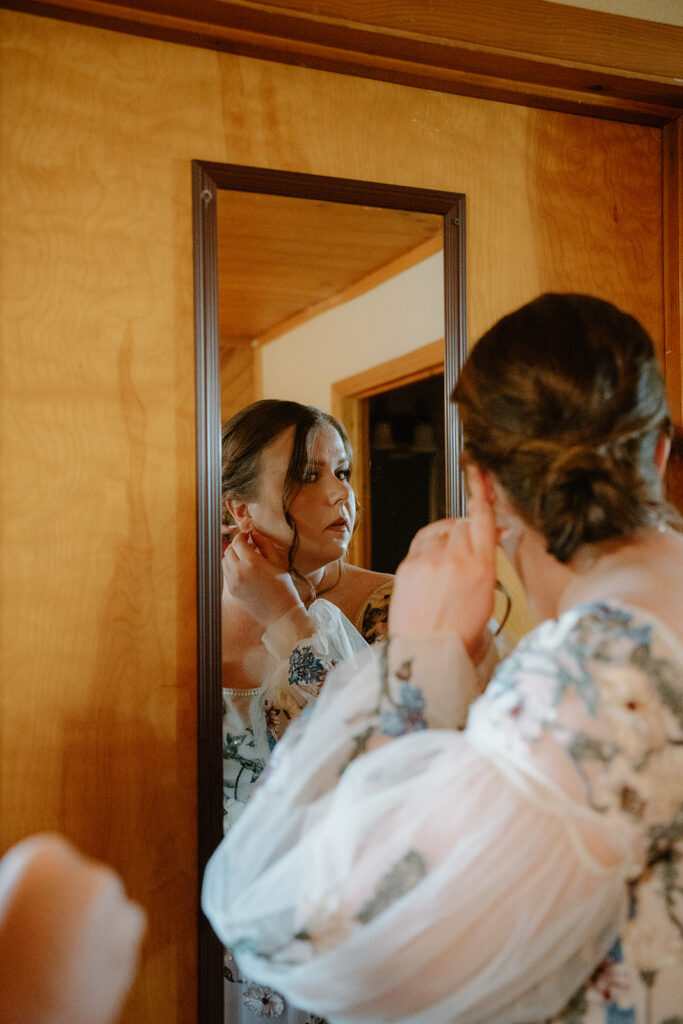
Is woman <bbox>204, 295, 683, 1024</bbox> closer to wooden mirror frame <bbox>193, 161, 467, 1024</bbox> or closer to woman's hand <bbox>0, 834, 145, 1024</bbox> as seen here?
woman's hand <bbox>0, 834, 145, 1024</bbox>

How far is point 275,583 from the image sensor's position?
1.26m

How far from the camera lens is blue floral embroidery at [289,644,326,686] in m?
1.25

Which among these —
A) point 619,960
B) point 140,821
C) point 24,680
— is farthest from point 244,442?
point 619,960

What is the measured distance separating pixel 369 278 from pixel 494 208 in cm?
26

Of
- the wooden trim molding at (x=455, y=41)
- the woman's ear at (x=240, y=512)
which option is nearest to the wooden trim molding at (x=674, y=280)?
the wooden trim molding at (x=455, y=41)

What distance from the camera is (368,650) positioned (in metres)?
1.26

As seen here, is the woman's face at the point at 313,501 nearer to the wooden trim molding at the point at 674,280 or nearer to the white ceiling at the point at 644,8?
the wooden trim molding at the point at 674,280

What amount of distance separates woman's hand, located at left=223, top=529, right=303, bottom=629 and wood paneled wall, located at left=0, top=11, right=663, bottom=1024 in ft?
0.20

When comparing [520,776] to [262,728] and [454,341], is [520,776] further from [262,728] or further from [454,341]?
[454,341]

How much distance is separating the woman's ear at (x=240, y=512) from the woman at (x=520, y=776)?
1.23 ft

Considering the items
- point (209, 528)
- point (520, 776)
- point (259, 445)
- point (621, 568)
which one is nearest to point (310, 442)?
point (259, 445)

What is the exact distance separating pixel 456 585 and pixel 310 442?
41 cm

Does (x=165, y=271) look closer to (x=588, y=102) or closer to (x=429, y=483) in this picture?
(x=429, y=483)

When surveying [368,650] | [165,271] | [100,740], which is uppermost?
[165,271]
